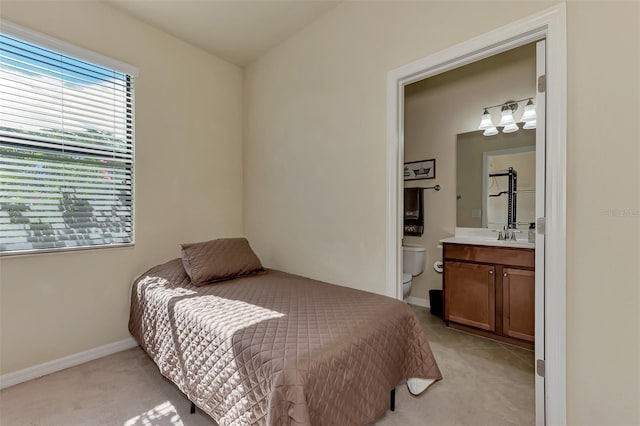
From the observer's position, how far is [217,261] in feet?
7.81

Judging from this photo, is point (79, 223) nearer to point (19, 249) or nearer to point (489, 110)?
point (19, 249)

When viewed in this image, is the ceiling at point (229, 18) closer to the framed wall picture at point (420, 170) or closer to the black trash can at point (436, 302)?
the framed wall picture at point (420, 170)

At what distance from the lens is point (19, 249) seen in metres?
2.01

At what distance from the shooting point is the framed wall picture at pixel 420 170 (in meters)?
3.44

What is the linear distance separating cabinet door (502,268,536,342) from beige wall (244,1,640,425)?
3.63ft

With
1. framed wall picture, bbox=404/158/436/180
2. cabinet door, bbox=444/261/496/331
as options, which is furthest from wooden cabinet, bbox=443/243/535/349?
framed wall picture, bbox=404/158/436/180

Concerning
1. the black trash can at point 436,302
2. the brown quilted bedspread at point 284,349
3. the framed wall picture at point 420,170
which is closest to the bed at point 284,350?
the brown quilted bedspread at point 284,349

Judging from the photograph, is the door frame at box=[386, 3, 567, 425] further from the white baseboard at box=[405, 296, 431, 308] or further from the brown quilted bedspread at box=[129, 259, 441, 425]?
the white baseboard at box=[405, 296, 431, 308]

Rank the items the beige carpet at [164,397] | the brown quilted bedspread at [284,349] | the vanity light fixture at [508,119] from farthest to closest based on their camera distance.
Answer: the vanity light fixture at [508,119]
the beige carpet at [164,397]
the brown quilted bedspread at [284,349]

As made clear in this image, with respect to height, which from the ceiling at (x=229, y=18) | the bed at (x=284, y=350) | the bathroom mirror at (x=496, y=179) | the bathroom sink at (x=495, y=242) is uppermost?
the ceiling at (x=229, y=18)

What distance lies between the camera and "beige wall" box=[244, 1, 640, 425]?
50.9 inches

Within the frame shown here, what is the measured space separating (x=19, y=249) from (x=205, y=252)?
1189mm

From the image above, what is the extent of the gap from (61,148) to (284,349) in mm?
2268
